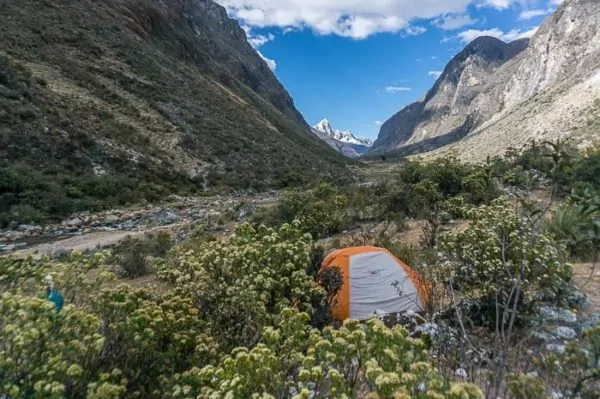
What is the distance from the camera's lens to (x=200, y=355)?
313 cm

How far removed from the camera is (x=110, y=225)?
14914 millimetres

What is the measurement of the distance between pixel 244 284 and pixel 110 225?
12943 millimetres

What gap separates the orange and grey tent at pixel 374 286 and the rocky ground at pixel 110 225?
7.91m

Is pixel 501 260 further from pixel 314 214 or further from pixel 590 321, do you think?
pixel 314 214

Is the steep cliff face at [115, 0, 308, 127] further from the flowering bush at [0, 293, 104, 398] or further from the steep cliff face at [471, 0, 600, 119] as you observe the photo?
the steep cliff face at [471, 0, 600, 119]

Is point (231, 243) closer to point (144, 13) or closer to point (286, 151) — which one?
point (286, 151)

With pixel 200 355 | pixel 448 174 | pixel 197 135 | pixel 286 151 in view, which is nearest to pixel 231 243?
pixel 200 355


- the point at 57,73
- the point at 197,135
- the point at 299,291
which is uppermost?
the point at 57,73

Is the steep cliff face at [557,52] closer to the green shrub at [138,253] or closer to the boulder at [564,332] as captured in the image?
the green shrub at [138,253]

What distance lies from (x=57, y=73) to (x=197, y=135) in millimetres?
9416

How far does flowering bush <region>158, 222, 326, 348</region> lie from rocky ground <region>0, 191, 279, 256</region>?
7596mm

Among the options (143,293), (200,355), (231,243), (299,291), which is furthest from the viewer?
(231,243)

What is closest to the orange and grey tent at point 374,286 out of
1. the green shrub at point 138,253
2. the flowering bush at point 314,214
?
the flowering bush at point 314,214

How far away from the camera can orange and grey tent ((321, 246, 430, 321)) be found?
5.92m
